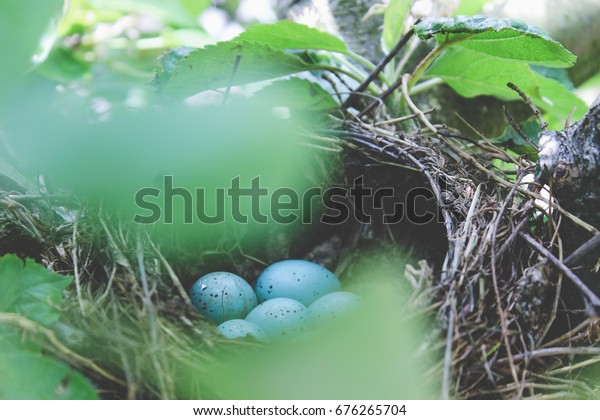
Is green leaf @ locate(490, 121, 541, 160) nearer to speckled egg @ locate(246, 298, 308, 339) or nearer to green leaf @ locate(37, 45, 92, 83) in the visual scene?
speckled egg @ locate(246, 298, 308, 339)

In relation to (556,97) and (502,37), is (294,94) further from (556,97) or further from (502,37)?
(556,97)

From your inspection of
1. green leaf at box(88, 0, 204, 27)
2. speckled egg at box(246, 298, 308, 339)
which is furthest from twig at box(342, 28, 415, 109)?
green leaf at box(88, 0, 204, 27)

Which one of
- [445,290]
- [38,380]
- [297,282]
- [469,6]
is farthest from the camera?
[469,6]

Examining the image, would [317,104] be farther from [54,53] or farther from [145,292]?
[54,53]

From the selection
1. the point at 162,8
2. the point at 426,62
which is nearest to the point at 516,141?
the point at 426,62

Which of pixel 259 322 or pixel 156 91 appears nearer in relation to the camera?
pixel 259 322

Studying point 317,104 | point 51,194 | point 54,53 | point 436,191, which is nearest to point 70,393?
point 51,194

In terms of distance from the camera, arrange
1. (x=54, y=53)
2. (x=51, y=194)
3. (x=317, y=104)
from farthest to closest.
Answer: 1. (x=54, y=53)
2. (x=317, y=104)
3. (x=51, y=194)
